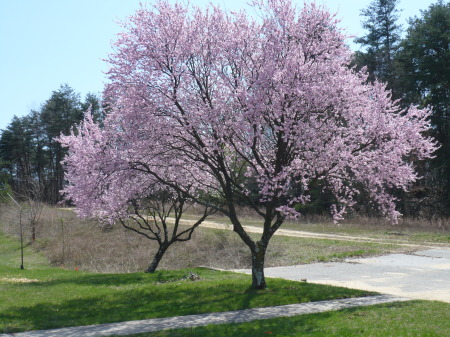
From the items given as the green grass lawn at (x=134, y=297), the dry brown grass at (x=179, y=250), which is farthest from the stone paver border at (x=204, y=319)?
the dry brown grass at (x=179, y=250)

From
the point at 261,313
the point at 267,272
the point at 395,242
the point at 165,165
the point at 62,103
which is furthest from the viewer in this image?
the point at 62,103

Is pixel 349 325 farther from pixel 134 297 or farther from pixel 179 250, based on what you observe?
pixel 179 250

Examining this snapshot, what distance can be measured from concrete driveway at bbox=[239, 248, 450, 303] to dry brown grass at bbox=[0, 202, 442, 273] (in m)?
1.76

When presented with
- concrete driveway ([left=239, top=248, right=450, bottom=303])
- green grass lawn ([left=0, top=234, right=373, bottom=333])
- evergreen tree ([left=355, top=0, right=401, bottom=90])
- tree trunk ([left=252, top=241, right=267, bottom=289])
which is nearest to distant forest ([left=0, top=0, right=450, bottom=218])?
evergreen tree ([left=355, top=0, right=401, bottom=90])

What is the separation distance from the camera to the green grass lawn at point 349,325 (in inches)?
288

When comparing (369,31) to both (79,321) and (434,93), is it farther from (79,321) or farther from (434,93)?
(79,321)

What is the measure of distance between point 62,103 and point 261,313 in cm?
6439

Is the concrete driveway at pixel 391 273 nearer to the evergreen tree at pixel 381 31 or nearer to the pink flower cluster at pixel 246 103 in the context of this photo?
the pink flower cluster at pixel 246 103

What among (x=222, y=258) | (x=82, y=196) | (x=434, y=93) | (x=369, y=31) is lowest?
(x=222, y=258)

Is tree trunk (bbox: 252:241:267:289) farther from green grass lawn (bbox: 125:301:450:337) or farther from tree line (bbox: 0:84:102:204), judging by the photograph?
Answer: tree line (bbox: 0:84:102:204)

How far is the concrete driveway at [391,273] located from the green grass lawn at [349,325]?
Result: 83.9 inches

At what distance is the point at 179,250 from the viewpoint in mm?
26391

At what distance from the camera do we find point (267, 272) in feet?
52.5

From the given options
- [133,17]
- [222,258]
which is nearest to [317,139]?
[133,17]
